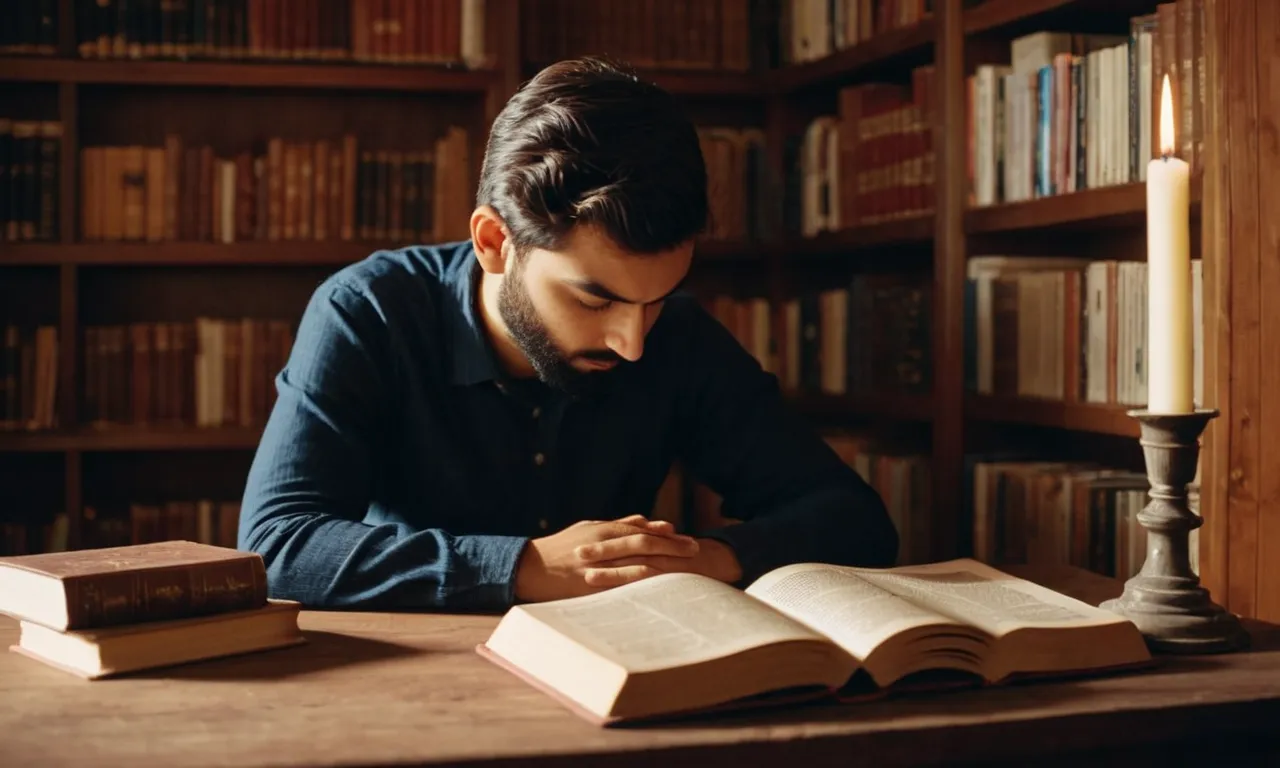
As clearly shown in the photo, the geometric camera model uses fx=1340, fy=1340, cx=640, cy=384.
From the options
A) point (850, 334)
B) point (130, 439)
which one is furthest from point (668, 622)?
point (130, 439)

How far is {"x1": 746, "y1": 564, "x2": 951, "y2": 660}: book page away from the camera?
959 millimetres

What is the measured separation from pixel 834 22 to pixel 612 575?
189cm

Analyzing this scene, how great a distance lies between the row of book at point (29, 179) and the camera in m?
2.72

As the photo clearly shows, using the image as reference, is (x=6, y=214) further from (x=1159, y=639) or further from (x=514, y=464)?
(x=1159, y=639)

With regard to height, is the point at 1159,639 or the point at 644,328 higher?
the point at 644,328

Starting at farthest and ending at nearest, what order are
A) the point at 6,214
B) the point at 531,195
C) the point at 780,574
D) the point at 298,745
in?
1. the point at 6,214
2. the point at 531,195
3. the point at 780,574
4. the point at 298,745

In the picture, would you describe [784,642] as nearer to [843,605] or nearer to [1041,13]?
[843,605]

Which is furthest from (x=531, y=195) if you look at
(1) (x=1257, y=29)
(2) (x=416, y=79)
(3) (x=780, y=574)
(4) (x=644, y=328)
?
(2) (x=416, y=79)

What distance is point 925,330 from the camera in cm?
250

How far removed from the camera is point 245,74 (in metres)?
2.79

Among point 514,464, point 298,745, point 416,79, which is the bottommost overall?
point 298,745

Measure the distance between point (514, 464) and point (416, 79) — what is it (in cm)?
142

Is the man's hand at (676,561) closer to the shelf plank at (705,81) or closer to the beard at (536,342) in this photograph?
the beard at (536,342)

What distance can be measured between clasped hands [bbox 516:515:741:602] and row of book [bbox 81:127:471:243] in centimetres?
166
